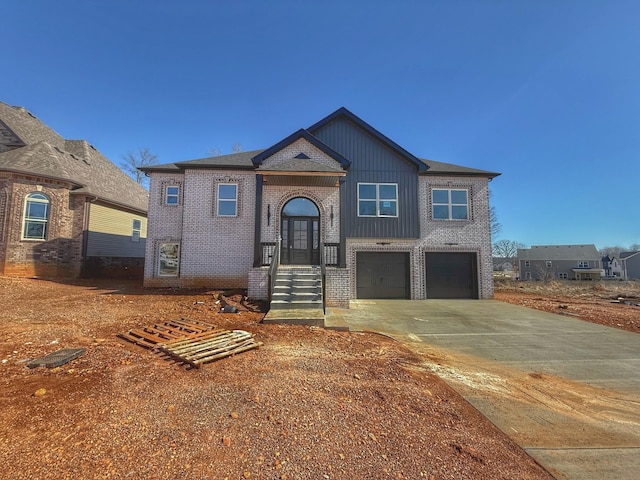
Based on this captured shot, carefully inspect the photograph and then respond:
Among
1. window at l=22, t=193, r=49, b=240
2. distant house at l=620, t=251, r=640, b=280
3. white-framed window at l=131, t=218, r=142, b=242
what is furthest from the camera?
distant house at l=620, t=251, r=640, b=280

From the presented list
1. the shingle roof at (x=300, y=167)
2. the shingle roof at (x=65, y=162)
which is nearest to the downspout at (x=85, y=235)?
the shingle roof at (x=65, y=162)

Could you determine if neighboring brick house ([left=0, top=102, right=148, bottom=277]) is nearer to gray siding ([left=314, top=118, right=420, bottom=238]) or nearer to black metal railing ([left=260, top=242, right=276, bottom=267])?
black metal railing ([left=260, top=242, right=276, bottom=267])

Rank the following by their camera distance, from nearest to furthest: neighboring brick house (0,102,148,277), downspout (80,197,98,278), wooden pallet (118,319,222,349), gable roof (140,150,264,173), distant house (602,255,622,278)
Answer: wooden pallet (118,319,222,349) → gable roof (140,150,264,173) → neighboring brick house (0,102,148,277) → downspout (80,197,98,278) → distant house (602,255,622,278)

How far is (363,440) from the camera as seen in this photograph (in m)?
2.64

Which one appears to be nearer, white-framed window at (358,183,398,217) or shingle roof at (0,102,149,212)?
white-framed window at (358,183,398,217)

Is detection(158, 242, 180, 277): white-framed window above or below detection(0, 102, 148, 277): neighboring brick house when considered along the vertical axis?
below

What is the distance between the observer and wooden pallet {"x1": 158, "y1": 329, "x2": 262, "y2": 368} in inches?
174

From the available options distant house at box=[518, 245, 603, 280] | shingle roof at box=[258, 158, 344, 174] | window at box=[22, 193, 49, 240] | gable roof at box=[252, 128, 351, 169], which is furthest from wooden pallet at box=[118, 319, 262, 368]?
distant house at box=[518, 245, 603, 280]

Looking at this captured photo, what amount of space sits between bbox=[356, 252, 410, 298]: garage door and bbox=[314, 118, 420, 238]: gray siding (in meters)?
1.01

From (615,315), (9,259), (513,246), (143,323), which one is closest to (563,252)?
(513,246)

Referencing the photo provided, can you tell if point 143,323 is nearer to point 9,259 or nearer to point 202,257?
point 202,257

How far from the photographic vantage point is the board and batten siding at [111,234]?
15.9 meters

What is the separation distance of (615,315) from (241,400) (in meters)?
12.3

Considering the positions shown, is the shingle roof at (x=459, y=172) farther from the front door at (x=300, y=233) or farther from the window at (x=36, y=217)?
the window at (x=36, y=217)
